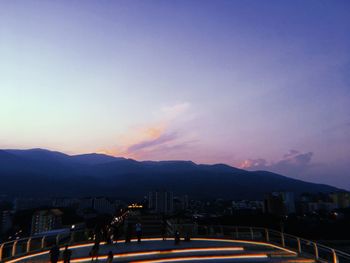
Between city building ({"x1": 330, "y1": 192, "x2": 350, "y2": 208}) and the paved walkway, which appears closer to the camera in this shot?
the paved walkway

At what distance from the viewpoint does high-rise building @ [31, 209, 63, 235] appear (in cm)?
8125

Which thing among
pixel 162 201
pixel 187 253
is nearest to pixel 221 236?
pixel 187 253

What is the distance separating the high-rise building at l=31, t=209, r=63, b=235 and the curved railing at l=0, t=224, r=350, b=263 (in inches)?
2834

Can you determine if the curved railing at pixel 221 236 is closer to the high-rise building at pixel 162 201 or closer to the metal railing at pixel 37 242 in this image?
the metal railing at pixel 37 242

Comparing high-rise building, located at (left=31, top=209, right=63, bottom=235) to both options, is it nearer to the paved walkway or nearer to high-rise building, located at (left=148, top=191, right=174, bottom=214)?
high-rise building, located at (left=148, top=191, right=174, bottom=214)

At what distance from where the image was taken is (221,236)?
18.4 metres

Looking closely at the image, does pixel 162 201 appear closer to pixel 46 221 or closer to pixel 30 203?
pixel 46 221

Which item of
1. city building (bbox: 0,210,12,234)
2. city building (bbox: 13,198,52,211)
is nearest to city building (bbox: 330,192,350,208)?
city building (bbox: 0,210,12,234)

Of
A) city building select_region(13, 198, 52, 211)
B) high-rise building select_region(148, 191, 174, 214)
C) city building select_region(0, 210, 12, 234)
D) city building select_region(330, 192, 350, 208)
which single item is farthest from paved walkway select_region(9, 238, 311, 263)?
city building select_region(13, 198, 52, 211)

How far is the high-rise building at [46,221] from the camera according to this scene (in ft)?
267

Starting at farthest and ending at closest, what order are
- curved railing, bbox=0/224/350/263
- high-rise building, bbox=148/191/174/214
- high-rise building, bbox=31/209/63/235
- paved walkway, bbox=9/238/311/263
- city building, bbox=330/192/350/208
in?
high-rise building, bbox=148/191/174/214 < city building, bbox=330/192/350/208 < high-rise building, bbox=31/209/63/235 < paved walkway, bbox=9/238/311/263 < curved railing, bbox=0/224/350/263

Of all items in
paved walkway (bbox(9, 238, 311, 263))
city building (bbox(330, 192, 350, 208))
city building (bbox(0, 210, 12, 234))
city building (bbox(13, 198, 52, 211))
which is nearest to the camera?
paved walkway (bbox(9, 238, 311, 263))

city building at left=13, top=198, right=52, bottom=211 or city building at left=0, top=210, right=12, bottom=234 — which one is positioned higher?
city building at left=13, top=198, right=52, bottom=211

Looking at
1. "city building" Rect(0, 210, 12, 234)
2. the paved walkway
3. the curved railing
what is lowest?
"city building" Rect(0, 210, 12, 234)
